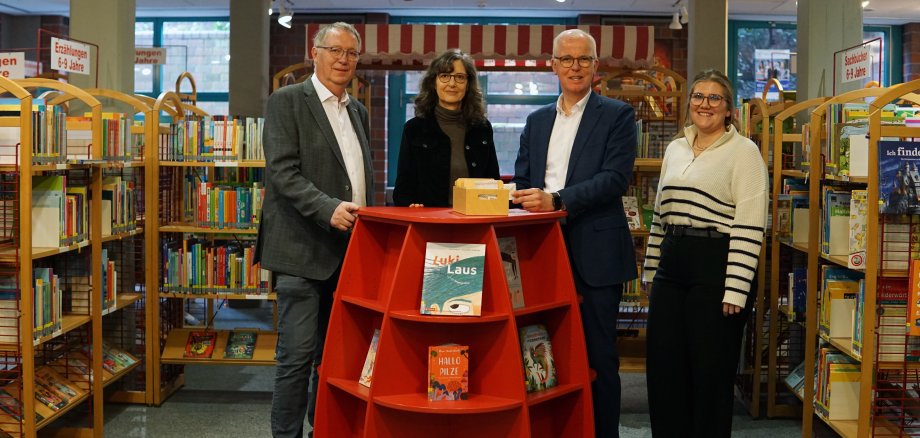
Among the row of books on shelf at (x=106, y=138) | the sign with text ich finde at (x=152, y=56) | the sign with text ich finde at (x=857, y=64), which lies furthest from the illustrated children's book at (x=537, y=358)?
the sign with text ich finde at (x=152, y=56)

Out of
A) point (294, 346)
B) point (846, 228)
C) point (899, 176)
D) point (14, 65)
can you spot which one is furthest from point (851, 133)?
point (14, 65)

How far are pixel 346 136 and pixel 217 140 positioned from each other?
1932mm

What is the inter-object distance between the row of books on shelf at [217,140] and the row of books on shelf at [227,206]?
0.59ft

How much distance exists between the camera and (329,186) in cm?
350

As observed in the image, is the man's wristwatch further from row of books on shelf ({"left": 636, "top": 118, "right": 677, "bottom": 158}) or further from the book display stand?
row of books on shelf ({"left": 636, "top": 118, "right": 677, "bottom": 158})

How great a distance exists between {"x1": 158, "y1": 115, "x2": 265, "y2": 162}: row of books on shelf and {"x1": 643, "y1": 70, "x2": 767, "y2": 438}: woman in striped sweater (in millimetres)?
2691

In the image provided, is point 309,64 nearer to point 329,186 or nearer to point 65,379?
point 65,379

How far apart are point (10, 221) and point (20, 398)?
78cm

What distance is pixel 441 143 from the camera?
3.68 meters

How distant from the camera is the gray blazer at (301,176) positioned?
3.45m

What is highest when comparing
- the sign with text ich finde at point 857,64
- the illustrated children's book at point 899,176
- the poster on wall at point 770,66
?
the poster on wall at point 770,66

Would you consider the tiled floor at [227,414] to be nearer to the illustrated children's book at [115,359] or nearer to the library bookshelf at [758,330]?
the library bookshelf at [758,330]

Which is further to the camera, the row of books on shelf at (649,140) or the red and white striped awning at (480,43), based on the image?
the red and white striped awning at (480,43)

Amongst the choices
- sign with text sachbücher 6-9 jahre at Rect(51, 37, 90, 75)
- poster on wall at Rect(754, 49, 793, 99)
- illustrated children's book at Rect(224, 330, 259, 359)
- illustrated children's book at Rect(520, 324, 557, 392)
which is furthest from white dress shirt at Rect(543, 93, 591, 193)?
poster on wall at Rect(754, 49, 793, 99)
